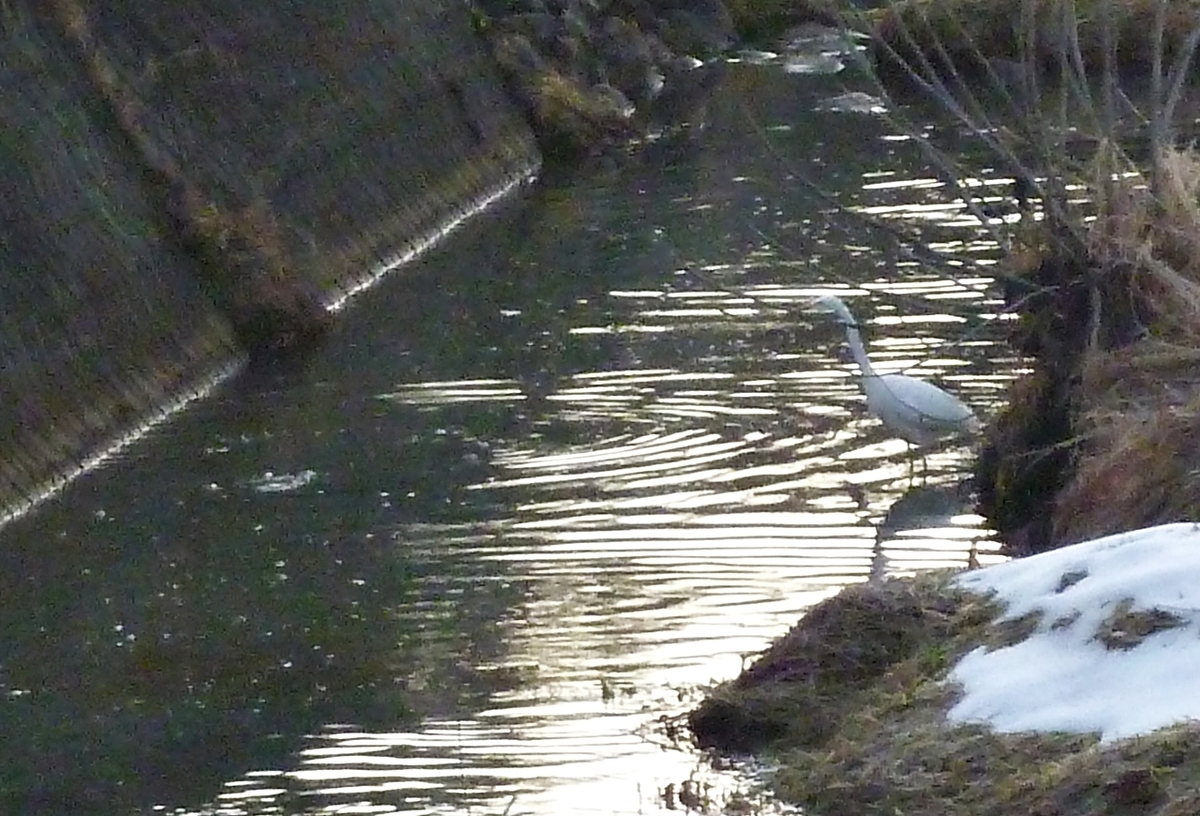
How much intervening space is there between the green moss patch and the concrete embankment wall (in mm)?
4463

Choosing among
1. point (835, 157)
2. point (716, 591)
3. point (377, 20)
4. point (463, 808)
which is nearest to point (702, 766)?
point (463, 808)

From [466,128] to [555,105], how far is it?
277cm

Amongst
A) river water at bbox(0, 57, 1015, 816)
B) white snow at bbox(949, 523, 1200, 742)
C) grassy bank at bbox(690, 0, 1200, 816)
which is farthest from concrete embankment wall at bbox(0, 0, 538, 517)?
white snow at bbox(949, 523, 1200, 742)

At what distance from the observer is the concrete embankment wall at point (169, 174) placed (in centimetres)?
A: 1238

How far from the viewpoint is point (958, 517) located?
10.8 meters

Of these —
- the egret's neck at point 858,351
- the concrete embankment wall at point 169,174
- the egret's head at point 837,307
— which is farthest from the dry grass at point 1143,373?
the concrete embankment wall at point 169,174

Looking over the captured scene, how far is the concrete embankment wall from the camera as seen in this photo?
40.6 ft

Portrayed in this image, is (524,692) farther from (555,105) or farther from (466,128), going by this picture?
(555,105)

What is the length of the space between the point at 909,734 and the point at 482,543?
3732 millimetres

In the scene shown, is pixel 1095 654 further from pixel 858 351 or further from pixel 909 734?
pixel 858 351

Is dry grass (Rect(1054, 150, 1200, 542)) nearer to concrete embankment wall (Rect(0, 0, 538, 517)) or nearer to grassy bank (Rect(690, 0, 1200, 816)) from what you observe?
grassy bank (Rect(690, 0, 1200, 816))

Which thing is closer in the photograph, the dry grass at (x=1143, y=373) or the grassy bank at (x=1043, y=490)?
the grassy bank at (x=1043, y=490)

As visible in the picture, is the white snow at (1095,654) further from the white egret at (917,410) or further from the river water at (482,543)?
the white egret at (917,410)

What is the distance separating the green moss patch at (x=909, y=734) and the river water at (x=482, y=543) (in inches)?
9.6
